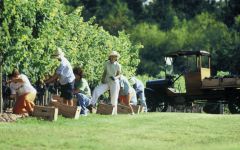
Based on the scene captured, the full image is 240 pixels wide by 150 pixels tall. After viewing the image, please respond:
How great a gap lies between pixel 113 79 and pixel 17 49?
3.25m

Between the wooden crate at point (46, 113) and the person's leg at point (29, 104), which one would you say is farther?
the person's leg at point (29, 104)

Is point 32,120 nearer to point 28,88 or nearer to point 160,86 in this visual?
point 28,88

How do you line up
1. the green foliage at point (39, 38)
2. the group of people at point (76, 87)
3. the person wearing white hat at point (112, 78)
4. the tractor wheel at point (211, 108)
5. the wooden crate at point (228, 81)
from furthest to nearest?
the tractor wheel at point (211, 108), the wooden crate at point (228, 81), the person wearing white hat at point (112, 78), the green foliage at point (39, 38), the group of people at point (76, 87)

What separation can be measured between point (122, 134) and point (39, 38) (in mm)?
6388

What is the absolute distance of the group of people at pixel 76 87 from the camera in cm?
1645

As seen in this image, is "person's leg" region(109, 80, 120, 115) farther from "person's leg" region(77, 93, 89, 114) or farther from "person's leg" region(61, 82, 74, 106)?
"person's leg" region(61, 82, 74, 106)

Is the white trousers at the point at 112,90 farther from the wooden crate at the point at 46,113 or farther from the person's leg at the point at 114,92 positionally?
the wooden crate at the point at 46,113

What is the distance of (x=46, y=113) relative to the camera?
51.1 feet

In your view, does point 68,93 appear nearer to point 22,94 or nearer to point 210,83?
point 22,94

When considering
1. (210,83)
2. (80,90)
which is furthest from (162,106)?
(80,90)

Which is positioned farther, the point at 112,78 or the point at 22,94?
the point at 112,78

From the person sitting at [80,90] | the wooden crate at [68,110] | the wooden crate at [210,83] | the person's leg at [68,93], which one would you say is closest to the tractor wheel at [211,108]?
the wooden crate at [210,83]

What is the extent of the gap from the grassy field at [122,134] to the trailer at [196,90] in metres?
11.6

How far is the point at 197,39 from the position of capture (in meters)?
74.2
